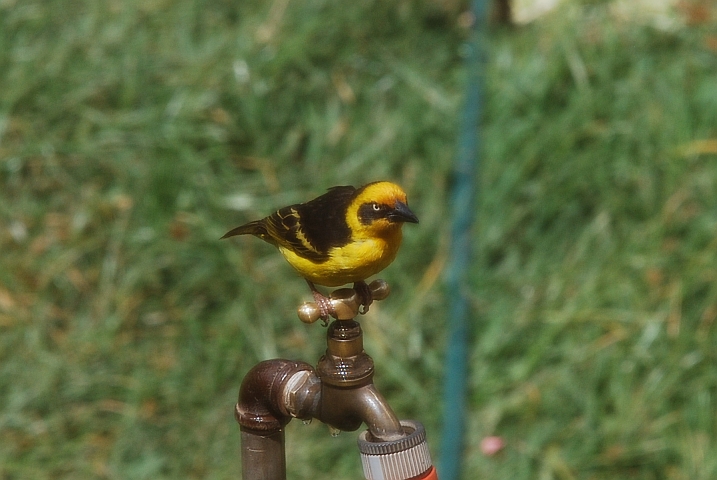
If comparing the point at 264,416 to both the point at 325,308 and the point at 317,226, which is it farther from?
the point at 317,226

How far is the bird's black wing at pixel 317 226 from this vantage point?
2.98 meters

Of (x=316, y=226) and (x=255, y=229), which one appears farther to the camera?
(x=255, y=229)

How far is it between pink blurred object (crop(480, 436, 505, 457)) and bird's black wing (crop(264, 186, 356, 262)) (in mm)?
1928

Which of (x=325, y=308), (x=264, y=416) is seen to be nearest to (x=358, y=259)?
(x=325, y=308)

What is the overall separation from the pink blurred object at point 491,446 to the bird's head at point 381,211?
6.74ft

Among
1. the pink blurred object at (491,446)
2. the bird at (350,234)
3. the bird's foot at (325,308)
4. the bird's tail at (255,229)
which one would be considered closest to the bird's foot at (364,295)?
the bird at (350,234)

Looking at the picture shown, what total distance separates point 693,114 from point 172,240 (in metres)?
2.94

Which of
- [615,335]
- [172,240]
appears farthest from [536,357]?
[172,240]

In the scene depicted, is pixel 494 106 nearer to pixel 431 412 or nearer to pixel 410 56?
pixel 410 56

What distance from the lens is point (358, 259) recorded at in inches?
113

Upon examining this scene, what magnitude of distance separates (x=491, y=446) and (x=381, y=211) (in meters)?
2.13

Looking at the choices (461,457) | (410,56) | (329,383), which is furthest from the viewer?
(410,56)

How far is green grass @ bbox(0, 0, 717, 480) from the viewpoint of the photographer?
475 cm

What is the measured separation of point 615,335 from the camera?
4.82 metres
